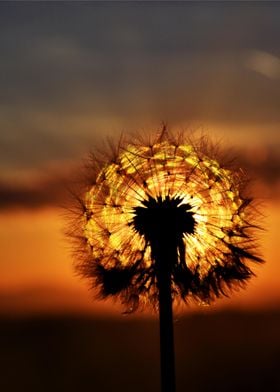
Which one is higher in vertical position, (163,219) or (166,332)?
(163,219)

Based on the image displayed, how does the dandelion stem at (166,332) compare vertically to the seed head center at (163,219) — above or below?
below

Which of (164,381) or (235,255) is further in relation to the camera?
(235,255)

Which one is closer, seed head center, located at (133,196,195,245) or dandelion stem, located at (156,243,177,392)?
dandelion stem, located at (156,243,177,392)

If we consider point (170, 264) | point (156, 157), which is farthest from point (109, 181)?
point (170, 264)

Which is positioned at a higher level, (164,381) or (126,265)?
(126,265)

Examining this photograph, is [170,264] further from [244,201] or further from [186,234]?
[244,201]

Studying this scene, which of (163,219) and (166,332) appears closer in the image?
(166,332)

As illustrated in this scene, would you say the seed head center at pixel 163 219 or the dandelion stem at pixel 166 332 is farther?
the seed head center at pixel 163 219

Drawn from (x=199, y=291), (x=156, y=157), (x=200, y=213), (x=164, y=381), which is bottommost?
(x=164, y=381)

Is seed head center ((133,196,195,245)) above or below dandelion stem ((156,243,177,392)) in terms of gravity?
above
